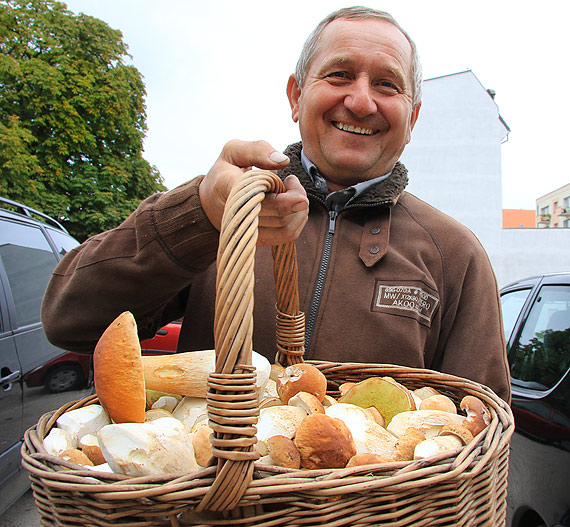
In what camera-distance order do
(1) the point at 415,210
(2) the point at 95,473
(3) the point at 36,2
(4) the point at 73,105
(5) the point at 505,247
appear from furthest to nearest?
1. (5) the point at 505,247
2. (3) the point at 36,2
3. (4) the point at 73,105
4. (1) the point at 415,210
5. (2) the point at 95,473

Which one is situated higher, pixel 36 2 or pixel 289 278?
pixel 36 2

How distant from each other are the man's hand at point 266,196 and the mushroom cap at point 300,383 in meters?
0.29

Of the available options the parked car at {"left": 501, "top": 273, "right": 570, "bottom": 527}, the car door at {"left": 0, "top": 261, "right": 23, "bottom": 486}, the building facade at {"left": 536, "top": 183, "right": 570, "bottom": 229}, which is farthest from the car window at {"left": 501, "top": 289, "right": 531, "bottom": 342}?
the building facade at {"left": 536, "top": 183, "right": 570, "bottom": 229}

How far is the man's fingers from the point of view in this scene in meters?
0.89

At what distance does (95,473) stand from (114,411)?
0.69 feet

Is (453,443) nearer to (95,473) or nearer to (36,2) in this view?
(95,473)

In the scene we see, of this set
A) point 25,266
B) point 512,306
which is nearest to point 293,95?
point 512,306

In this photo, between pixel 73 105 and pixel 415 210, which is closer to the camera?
pixel 415 210

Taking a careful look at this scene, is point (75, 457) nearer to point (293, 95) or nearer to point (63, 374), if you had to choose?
point (293, 95)

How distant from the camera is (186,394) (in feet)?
3.13

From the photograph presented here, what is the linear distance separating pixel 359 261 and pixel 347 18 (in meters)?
0.78

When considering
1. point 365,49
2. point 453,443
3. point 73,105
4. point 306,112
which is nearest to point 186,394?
point 453,443

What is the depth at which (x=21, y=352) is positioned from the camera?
2.54m

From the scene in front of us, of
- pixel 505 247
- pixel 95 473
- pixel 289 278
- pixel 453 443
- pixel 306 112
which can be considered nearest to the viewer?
pixel 95 473
